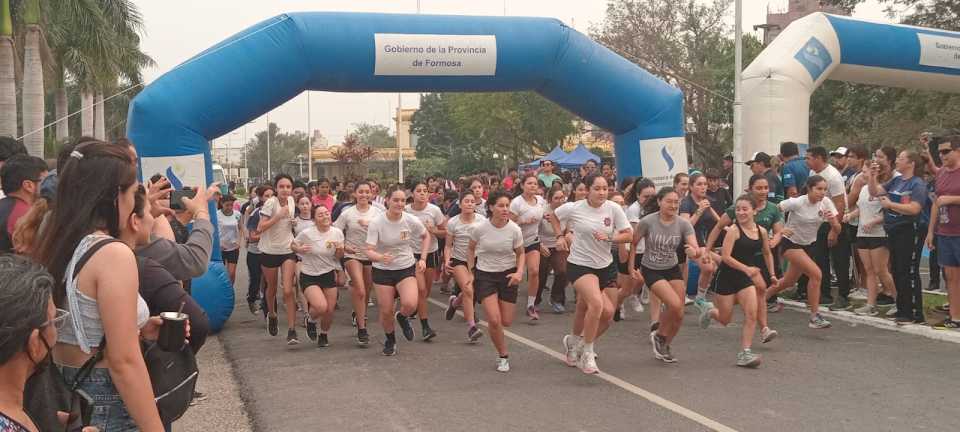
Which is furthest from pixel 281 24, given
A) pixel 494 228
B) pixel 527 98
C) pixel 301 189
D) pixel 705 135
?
pixel 527 98

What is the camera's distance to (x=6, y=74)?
1825 cm

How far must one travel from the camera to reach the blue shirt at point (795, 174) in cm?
1140

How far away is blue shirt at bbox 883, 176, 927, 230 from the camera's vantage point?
9.37 metres

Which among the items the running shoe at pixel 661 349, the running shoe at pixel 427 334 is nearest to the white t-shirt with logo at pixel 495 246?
the running shoe at pixel 427 334

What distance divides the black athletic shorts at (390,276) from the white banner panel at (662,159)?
508cm

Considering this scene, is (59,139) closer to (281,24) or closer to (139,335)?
(281,24)

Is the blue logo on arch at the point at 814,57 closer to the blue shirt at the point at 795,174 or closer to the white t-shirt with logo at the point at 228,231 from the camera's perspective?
the blue shirt at the point at 795,174

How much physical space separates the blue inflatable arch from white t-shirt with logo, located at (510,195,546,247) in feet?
6.23

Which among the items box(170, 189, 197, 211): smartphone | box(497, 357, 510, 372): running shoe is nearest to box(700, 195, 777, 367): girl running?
box(497, 357, 510, 372): running shoe

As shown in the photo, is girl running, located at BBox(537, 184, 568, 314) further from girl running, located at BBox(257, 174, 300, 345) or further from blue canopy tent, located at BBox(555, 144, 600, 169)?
blue canopy tent, located at BBox(555, 144, 600, 169)

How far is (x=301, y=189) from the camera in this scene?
38.9ft

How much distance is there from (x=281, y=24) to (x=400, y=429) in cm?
642

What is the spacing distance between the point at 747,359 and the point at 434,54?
604 centimetres

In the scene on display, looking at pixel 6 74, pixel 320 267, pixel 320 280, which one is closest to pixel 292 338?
pixel 320 280
